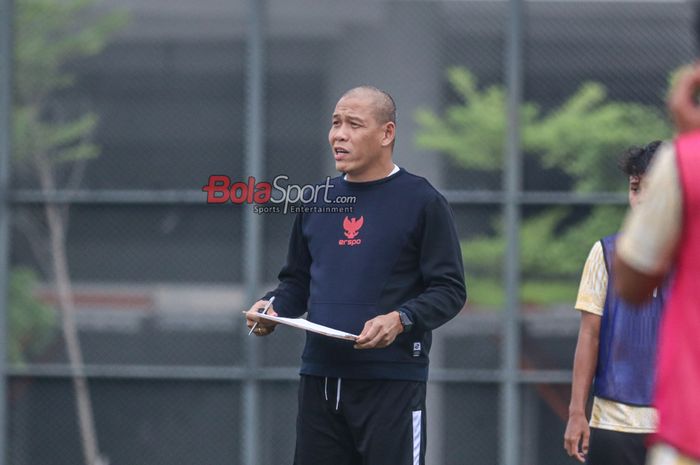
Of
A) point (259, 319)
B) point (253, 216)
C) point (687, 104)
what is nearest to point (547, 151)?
point (253, 216)

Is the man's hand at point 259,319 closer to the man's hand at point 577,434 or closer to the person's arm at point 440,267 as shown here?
the person's arm at point 440,267

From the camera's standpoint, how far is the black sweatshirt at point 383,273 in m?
4.47

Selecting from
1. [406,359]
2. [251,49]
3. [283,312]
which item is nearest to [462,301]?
[406,359]

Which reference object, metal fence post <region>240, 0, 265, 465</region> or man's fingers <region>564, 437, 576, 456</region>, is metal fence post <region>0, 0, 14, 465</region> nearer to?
metal fence post <region>240, 0, 265, 465</region>

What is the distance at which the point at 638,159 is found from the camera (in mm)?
4477

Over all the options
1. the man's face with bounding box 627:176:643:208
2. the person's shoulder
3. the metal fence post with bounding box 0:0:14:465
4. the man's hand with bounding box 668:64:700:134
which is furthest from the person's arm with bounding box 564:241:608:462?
the metal fence post with bounding box 0:0:14:465

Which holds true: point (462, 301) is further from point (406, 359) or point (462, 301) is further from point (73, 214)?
point (73, 214)

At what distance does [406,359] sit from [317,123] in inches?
144

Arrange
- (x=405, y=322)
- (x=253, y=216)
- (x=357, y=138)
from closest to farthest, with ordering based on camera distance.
→ (x=405, y=322)
(x=357, y=138)
(x=253, y=216)

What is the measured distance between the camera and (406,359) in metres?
4.50

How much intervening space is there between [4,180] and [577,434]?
460 centimetres

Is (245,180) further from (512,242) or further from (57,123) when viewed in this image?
(512,242)

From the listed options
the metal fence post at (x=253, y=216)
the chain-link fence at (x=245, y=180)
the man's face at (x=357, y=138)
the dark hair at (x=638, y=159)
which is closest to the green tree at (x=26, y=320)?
the chain-link fence at (x=245, y=180)

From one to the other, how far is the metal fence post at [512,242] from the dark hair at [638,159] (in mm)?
3207
